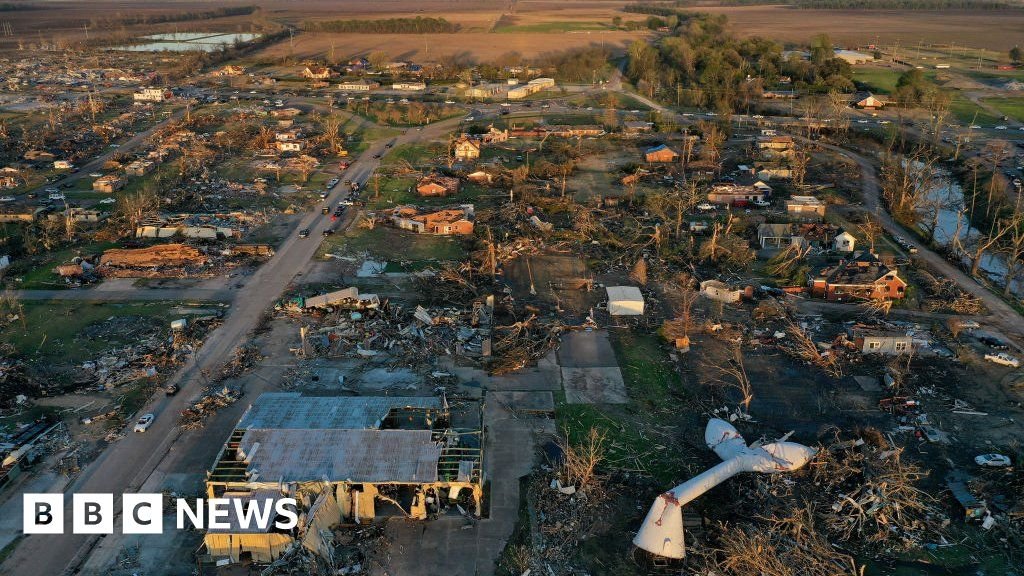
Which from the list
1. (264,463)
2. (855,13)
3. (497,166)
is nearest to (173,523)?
(264,463)

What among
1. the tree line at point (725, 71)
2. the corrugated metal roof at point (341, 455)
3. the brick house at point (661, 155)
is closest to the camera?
the corrugated metal roof at point (341, 455)

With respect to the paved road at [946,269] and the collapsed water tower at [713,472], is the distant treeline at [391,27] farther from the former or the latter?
the collapsed water tower at [713,472]

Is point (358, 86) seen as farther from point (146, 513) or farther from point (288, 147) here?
point (146, 513)

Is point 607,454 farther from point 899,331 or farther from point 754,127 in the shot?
point 754,127

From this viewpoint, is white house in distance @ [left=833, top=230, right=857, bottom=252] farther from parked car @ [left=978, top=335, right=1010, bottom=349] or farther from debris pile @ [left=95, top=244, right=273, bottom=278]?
debris pile @ [left=95, top=244, right=273, bottom=278]

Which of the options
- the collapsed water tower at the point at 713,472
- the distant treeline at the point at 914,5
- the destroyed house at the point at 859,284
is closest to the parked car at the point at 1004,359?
the destroyed house at the point at 859,284

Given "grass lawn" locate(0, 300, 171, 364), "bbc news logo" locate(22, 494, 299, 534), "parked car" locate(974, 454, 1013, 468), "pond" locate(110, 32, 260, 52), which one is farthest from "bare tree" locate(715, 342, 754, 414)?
"pond" locate(110, 32, 260, 52)
